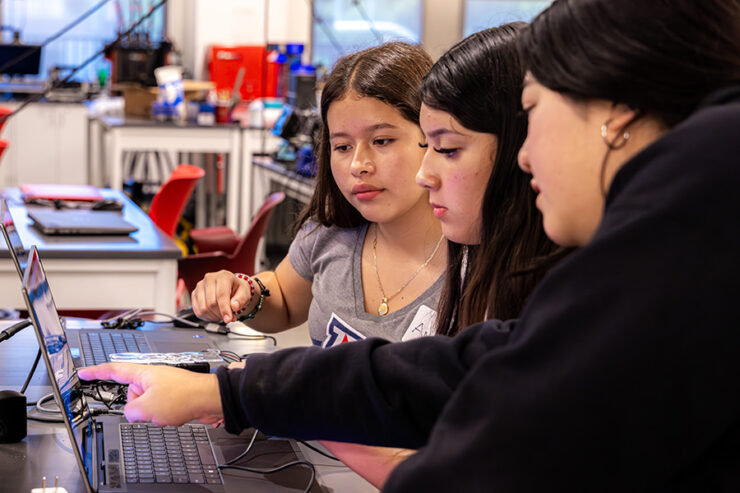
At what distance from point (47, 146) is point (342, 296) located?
6.54 m

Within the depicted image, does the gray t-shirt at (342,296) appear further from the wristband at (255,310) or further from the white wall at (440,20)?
the white wall at (440,20)

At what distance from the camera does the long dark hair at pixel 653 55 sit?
2.06 ft

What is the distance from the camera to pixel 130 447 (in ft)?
3.61

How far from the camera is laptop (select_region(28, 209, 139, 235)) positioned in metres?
2.47

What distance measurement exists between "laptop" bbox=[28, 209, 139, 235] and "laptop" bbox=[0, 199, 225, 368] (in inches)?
30.3

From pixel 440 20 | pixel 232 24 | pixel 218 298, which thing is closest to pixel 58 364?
pixel 218 298

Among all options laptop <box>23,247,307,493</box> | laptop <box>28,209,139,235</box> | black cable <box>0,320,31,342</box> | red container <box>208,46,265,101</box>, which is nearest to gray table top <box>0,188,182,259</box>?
laptop <box>28,209,139,235</box>

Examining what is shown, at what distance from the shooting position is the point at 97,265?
234 cm

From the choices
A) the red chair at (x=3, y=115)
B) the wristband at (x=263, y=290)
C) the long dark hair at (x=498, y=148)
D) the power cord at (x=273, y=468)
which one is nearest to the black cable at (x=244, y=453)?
the power cord at (x=273, y=468)

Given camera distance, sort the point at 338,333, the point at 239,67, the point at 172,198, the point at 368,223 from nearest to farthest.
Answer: the point at 338,333
the point at 368,223
the point at 172,198
the point at 239,67

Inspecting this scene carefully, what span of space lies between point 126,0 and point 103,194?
5.89m

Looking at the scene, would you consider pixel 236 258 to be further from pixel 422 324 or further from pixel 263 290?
pixel 422 324

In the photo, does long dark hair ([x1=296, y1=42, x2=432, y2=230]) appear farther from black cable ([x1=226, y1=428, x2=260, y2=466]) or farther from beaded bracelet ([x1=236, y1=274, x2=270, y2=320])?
black cable ([x1=226, y1=428, x2=260, y2=466])

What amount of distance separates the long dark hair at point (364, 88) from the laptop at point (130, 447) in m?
0.60
